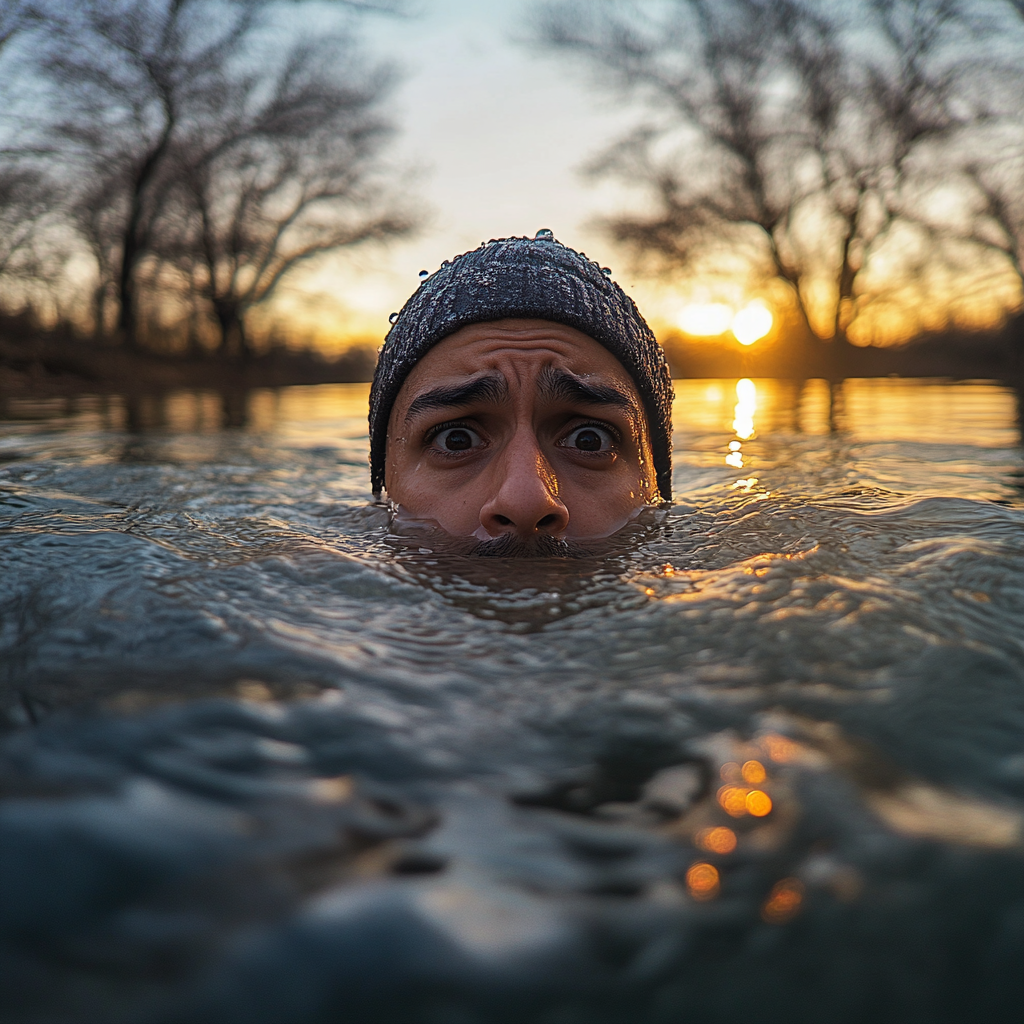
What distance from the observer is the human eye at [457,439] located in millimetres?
2484

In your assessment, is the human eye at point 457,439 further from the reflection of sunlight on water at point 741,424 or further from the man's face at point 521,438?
the reflection of sunlight on water at point 741,424

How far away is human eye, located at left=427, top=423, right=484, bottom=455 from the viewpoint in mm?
2484

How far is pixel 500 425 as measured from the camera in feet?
8.02

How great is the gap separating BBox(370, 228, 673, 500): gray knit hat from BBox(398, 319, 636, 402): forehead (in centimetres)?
5

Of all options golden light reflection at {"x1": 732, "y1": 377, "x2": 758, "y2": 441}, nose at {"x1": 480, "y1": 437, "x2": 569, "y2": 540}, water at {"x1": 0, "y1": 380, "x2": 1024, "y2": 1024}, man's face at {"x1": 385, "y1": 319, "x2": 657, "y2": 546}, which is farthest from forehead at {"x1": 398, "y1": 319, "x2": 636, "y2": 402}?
golden light reflection at {"x1": 732, "y1": 377, "x2": 758, "y2": 441}

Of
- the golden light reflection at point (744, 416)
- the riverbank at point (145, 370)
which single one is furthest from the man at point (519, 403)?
the riverbank at point (145, 370)

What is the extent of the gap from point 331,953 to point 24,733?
2.20ft

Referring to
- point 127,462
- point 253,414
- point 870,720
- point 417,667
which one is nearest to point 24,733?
point 417,667

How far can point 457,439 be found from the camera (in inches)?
98.4

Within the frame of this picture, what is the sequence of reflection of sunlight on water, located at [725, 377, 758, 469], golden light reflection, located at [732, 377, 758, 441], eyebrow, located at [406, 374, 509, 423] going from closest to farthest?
eyebrow, located at [406, 374, 509, 423]
reflection of sunlight on water, located at [725, 377, 758, 469]
golden light reflection, located at [732, 377, 758, 441]

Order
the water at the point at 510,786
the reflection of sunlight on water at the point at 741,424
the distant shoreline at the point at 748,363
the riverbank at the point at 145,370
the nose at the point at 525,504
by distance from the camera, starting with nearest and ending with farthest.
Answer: the water at the point at 510,786
the nose at the point at 525,504
the reflection of sunlight on water at the point at 741,424
the riverbank at the point at 145,370
the distant shoreline at the point at 748,363

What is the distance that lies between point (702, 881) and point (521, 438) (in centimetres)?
163

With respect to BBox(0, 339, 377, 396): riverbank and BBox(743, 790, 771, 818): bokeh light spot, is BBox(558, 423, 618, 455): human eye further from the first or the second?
BBox(0, 339, 377, 396): riverbank

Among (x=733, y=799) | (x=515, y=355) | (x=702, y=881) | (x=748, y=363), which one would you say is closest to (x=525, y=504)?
(x=515, y=355)
